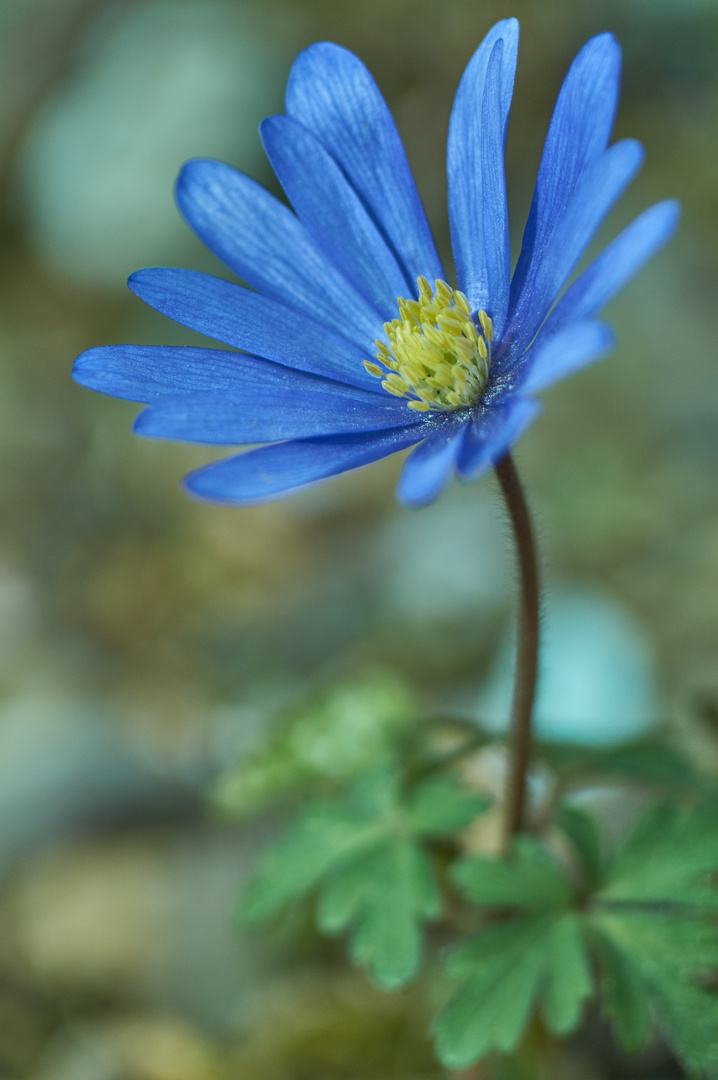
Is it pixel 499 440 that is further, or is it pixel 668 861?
pixel 668 861

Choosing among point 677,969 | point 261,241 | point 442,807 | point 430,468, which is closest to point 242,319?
point 261,241

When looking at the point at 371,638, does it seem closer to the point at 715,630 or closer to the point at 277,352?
the point at 715,630

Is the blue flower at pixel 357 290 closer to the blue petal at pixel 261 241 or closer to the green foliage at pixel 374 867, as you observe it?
the blue petal at pixel 261 241

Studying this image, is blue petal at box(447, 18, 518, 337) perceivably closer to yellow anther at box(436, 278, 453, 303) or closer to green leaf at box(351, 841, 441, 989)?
yellow anther at box(436, 278, 453, 303)

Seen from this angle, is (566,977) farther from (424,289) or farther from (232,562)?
(232,562)

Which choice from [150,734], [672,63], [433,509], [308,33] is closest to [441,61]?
[308,33]
